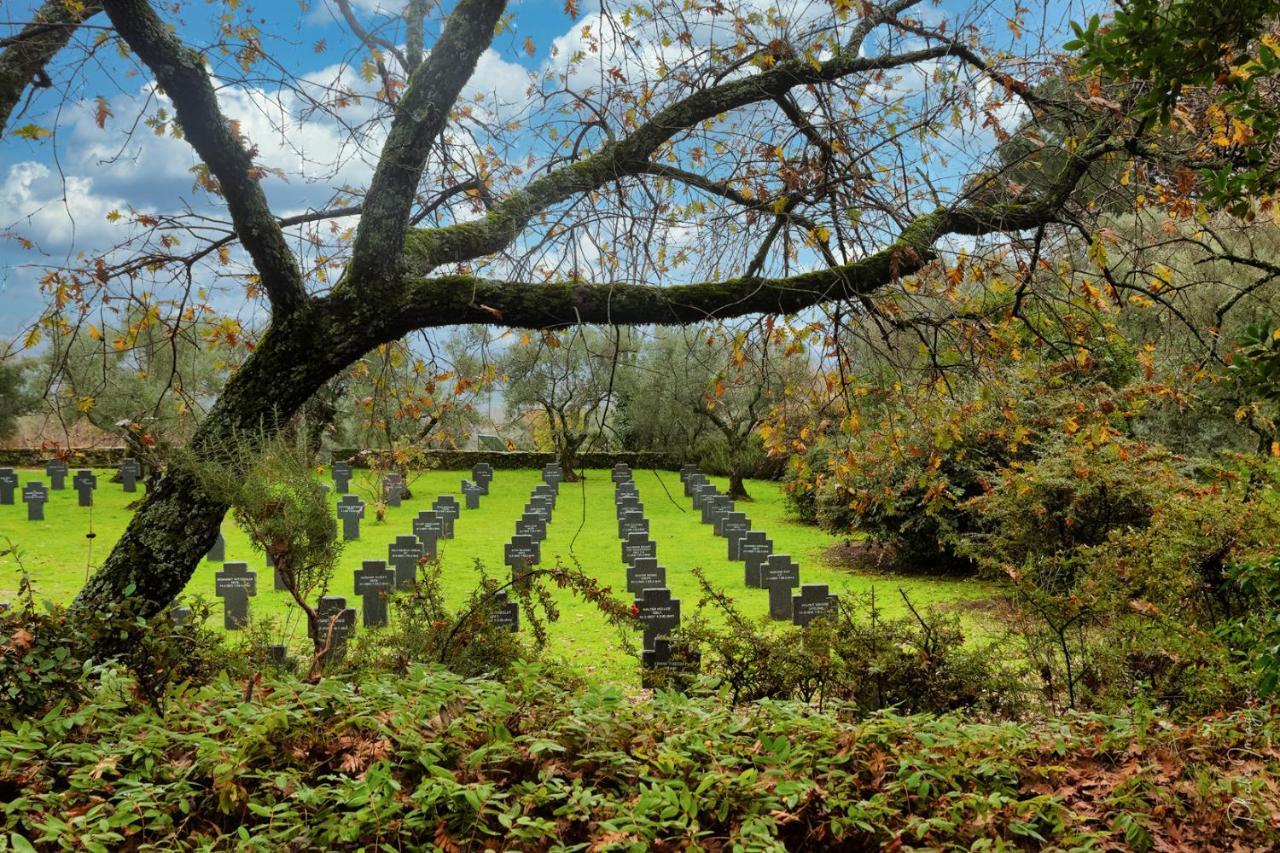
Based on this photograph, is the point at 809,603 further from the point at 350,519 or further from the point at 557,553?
the point at 350,519

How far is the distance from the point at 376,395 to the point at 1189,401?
630cm

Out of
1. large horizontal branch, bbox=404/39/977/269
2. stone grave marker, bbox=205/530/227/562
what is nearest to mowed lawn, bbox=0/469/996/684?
stone grave marker, bbox=205/530/227/562

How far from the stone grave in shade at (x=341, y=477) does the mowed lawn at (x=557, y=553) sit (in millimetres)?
355

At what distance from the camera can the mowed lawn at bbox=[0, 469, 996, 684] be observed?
1086 cm

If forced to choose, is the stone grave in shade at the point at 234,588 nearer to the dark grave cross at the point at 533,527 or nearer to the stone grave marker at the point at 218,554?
the stone grave marker at the point at 218,554

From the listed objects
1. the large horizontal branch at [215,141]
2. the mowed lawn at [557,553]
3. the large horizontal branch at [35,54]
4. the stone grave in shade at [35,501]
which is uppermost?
the large horizontal branch at [35,54]

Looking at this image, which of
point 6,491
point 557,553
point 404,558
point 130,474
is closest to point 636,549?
point 557,553

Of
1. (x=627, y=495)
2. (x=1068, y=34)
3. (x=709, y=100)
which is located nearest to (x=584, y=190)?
(x=709, y=100)

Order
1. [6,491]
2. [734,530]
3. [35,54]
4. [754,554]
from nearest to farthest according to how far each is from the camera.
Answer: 1. [35,54]
2. [754,554]
3. [734,530]
4. [6,491]

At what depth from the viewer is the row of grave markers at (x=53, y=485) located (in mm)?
20031

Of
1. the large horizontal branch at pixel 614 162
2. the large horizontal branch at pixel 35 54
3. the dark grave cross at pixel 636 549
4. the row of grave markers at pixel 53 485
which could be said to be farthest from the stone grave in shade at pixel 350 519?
the large horizontal branch at pixel 614 162

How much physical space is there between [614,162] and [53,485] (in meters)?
25.4

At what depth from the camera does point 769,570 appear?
13.2 meters

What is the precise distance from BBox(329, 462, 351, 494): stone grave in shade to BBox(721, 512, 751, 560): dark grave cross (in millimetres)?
11745
